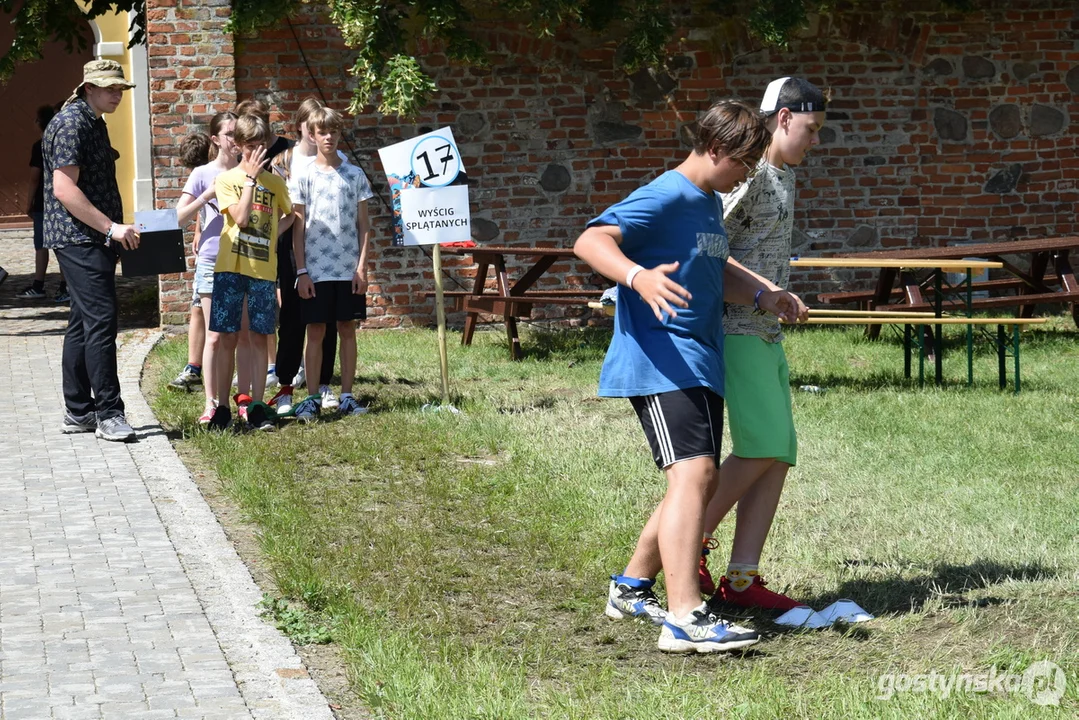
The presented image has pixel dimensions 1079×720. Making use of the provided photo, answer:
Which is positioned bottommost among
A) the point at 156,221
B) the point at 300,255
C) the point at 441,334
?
the point at 441,334

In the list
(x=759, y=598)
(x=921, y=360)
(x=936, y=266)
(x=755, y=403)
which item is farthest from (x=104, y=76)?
(x=921, y=360)

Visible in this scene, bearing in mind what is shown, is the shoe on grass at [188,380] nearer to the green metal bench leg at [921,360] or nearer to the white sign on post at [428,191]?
the white sign on post at [428,191]

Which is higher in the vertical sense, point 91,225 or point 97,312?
point 91,225

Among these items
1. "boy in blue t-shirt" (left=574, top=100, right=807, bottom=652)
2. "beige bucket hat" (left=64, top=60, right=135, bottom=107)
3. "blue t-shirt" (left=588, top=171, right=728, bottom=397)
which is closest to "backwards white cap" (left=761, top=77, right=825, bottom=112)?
"boy in blue t-shirt" (left=574, top=100, right=807, bottom=652)

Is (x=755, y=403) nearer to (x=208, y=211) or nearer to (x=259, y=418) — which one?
(x=259, y=418)

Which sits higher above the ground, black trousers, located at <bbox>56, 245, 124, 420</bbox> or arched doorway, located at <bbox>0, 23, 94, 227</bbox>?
arched doorway, located at <bbox>0, 23, 94, 227</bbox>

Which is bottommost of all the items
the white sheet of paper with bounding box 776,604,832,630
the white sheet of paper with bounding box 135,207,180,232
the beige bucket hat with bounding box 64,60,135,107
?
the white sheet of paper with bounding box 776,604,832,630

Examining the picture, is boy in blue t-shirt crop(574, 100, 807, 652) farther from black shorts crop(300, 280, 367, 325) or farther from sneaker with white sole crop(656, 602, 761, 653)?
black shorts crop(300, 280, 367, 325)

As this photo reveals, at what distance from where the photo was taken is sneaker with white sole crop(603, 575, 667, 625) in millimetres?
4578

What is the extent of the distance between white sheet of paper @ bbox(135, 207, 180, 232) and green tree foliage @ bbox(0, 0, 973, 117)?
3477 millimetres

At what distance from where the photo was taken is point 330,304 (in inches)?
320

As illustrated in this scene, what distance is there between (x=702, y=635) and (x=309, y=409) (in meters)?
4.33

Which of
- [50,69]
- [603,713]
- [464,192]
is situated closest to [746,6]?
[464,192]

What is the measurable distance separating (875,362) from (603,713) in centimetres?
706
